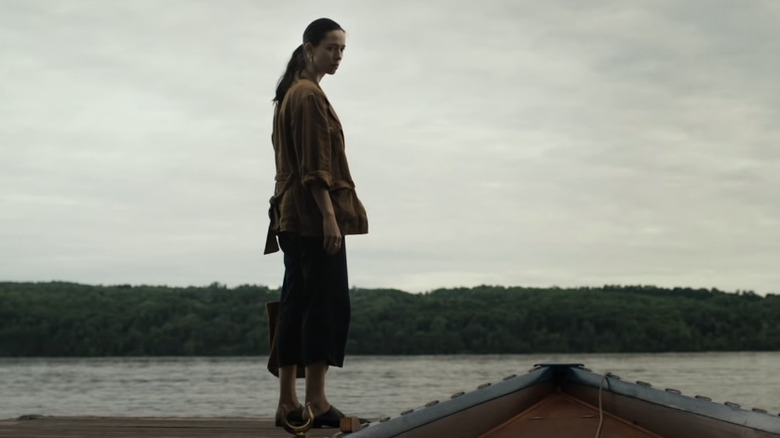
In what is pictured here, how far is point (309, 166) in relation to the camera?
436 centimetres

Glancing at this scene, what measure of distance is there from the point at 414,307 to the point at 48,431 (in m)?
62.4

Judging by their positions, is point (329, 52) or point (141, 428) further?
point (141, 428)

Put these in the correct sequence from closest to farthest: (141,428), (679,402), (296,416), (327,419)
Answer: (679,402)
(327,419)
(296,416)
(141,428)

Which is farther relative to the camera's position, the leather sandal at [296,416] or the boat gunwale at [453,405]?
the leather sandal at [296,416]

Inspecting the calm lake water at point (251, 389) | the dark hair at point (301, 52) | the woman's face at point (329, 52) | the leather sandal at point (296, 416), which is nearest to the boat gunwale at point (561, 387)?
the leather sandal at point (296, 416)

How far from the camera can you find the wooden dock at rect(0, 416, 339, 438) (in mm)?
5109

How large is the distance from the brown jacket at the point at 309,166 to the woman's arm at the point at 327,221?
0.11 feet

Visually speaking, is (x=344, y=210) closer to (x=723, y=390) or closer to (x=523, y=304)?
(x=723, y=390)

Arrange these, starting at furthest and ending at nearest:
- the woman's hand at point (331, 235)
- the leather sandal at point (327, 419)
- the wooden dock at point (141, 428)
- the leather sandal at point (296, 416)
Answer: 1. the wooden dock at point (141, 428)
2. the leather sandal at point (296, 416)
3. the leather sandal at point (327, 419)
4. the woman's hand at point (331, 235)

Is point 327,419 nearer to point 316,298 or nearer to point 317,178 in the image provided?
point 316,298

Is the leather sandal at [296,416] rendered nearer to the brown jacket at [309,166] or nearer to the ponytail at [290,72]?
the brown jacket at [309,166]

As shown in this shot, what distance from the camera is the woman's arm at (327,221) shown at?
432cm

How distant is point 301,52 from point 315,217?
83 cm

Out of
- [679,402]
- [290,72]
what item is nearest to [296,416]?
[290,72]
